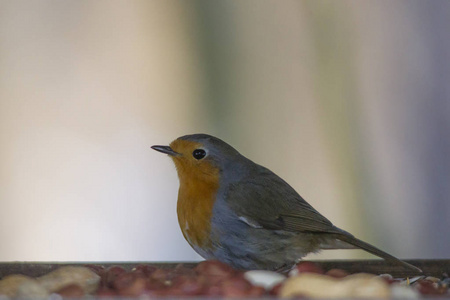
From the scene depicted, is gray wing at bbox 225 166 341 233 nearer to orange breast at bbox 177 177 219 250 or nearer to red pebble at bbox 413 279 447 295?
orange breast at bbox 177 177 219 250

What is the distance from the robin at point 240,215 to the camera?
169 inches

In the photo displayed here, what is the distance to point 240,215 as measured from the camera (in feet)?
14.4

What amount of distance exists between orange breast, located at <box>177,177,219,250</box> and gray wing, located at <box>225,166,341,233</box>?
119 mm

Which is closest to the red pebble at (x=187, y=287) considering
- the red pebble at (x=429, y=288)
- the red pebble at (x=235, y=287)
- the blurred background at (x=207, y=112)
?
the red pebble at (x=235, y=287)

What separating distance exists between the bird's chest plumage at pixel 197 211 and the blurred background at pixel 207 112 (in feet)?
8.77

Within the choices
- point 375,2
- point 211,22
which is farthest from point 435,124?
point 211,22

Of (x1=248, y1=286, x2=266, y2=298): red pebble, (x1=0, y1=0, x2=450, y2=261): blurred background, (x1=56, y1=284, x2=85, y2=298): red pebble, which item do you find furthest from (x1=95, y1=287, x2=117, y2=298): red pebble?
(x1=0, y1=0, x2=450, y2=261): blurred background

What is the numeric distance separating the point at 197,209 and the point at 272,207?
0.47 m

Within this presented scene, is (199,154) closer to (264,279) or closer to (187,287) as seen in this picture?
(264,279)

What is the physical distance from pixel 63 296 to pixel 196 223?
1.63 m

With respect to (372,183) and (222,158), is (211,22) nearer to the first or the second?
(372,183)

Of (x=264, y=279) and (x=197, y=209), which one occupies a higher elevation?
(x=197, y=209)

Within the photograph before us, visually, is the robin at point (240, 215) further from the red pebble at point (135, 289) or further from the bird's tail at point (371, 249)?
the red pebble at point (135, 289)

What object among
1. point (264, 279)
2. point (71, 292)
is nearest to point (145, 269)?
point (264, 279)
